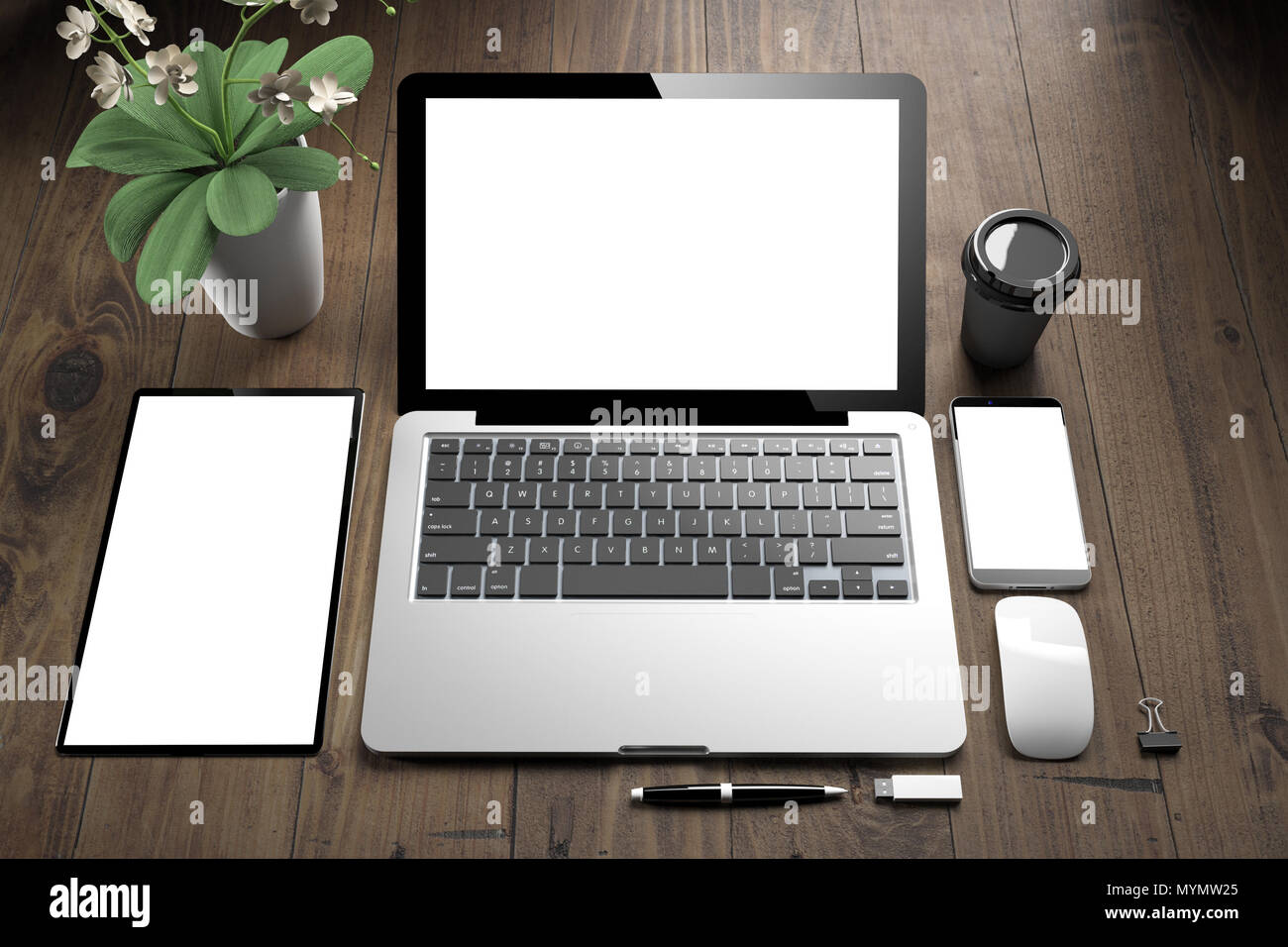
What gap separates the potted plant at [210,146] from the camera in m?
0.80

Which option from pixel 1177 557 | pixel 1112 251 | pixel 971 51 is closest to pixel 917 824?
pixel 1177 557

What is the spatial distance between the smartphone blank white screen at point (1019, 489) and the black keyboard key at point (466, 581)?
1.40 ft

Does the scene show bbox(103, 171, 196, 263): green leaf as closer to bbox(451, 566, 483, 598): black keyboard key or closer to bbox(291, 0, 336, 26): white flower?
bbox(291, 0, 336, 26): white flower

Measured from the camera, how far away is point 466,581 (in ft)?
2.80

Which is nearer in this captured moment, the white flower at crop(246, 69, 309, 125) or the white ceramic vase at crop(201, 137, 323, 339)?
the white flower at crop(246, 69, 309, 125)

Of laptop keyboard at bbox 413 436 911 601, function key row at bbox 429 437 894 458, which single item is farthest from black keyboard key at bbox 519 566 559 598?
function key row at bbox 429 437 894 458

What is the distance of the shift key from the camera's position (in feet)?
2.82

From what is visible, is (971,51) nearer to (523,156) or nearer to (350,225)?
(523,156)

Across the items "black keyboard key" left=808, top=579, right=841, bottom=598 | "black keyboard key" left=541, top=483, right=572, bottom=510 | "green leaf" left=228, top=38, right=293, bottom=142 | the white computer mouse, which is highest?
"green leaf" left=228, top=38, right=293, bottom=142

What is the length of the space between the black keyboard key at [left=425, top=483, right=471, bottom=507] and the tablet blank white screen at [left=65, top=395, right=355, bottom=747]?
0.31 ft

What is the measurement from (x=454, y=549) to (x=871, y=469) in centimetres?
37

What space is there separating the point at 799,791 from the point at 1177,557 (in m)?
0.41
